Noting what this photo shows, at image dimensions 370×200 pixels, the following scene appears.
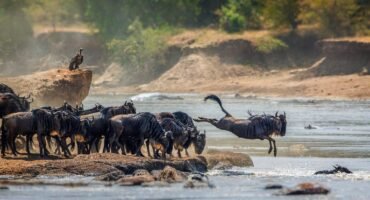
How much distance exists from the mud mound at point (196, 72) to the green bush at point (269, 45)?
69.3 inches

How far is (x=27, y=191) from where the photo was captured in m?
26.0

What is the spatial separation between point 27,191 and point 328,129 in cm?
2298

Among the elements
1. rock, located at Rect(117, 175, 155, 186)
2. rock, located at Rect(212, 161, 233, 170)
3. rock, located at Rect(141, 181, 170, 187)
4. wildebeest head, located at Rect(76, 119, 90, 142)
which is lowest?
rock, located at Rect(141, 181, 170, 187)

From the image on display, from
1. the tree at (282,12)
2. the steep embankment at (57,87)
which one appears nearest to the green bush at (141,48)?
the tree at (282,12)

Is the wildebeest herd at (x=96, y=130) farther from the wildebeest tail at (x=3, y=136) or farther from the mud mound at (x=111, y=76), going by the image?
the mud mound at (x=111, y=76)

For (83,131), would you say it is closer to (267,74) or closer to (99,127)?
(99,127)

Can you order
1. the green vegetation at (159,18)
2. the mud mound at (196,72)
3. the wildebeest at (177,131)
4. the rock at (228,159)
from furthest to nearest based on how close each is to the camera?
1. the green vegetation at (159,18)
2. the mud mound at (196,72)
3. the rock at (228,159)
4. the wildebeest at (177,131)

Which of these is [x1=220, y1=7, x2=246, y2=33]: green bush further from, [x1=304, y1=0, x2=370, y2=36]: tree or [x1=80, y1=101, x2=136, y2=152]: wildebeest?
[x1=80, y1=101, x2=136, y2=152]: wildebeest

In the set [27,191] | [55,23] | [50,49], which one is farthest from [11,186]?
[55,23]

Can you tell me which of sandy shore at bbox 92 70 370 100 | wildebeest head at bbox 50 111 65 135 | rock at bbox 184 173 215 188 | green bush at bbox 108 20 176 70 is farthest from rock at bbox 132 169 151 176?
green bush at bbox 108 20 176 70

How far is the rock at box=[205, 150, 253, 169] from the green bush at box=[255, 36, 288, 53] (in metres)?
55.2

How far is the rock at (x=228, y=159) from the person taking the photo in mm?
31102

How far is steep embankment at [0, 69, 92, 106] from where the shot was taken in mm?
43219

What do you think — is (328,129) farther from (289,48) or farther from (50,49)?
(50,49)
